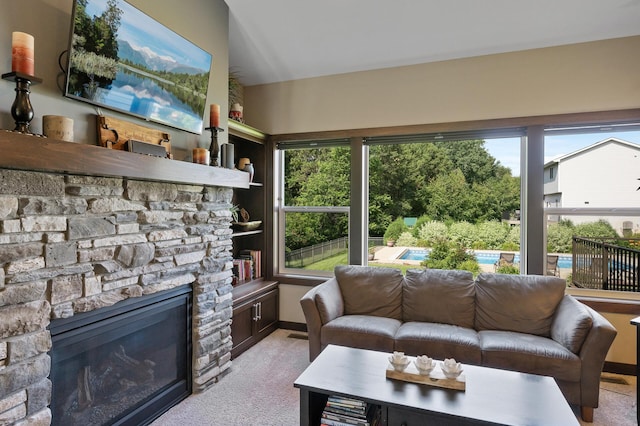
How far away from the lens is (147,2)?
95.8 inches

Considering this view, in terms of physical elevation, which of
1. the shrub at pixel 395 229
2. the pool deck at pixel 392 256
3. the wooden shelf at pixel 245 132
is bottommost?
the pool deck at pixel 392 256

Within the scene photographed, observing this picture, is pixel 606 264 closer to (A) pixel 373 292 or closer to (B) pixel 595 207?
(B) pixel 595 207

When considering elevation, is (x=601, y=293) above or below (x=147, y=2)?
below

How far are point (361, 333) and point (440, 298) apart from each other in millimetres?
844

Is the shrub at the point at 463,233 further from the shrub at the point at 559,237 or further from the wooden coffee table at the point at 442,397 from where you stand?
the wooden coffee table at the point at 442,397

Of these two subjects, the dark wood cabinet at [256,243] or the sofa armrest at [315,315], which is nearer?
the sofa armrest at [315,315]

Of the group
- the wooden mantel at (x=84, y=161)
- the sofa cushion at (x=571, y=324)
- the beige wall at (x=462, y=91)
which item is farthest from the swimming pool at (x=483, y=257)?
the wooden mantel at (x=84, y=161)

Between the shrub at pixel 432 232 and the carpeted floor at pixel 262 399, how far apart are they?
178 centimetres

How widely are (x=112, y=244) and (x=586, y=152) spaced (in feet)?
13.2

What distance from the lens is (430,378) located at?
201 cm

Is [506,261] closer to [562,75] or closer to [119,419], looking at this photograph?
[562,75]

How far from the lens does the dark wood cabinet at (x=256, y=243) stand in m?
3.69

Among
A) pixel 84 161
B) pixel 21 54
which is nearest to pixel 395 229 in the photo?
pixel 84 161

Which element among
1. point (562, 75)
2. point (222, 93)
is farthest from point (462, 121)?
point (222, 93)
